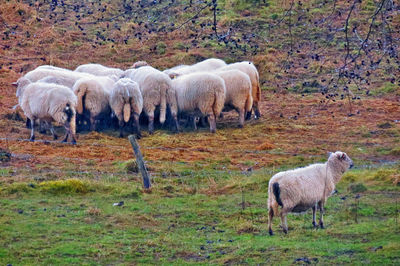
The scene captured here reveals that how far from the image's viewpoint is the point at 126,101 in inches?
683

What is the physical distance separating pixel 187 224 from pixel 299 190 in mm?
1741

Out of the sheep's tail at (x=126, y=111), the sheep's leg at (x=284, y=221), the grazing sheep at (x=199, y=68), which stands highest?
the grazing sheep at (x=199, y=68)

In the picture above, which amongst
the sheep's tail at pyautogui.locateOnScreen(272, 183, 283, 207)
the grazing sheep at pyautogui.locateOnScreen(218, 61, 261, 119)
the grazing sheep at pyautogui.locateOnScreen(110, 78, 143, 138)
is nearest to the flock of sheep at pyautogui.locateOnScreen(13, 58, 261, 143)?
the grazing sheep at pyautogui.locateOnScreen(110, 78, 143, 138)

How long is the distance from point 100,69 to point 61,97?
18.1 ft

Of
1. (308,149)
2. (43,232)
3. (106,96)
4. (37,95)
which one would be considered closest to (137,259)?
(43,232)

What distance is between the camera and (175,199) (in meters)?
11.2

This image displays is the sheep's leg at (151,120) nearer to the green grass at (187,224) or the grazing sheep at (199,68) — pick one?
→ the grazing sheep at (199,68)

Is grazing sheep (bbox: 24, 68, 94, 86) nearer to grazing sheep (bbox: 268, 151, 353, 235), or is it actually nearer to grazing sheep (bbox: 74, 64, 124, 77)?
grazing sheep (bbox: 74, 64, 124, 77)

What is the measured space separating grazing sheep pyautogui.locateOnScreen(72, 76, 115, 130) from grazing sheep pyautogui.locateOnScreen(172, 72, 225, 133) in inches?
75.3

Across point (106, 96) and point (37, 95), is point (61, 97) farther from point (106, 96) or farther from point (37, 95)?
point (106, 96)

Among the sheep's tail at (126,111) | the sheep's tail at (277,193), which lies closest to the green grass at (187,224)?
the sheep's tail at (277,193)

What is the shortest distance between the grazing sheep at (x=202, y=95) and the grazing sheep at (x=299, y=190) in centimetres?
832

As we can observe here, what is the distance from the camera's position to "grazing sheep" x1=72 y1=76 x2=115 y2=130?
1753cm

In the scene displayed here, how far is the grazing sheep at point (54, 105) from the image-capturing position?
52.0 feet
